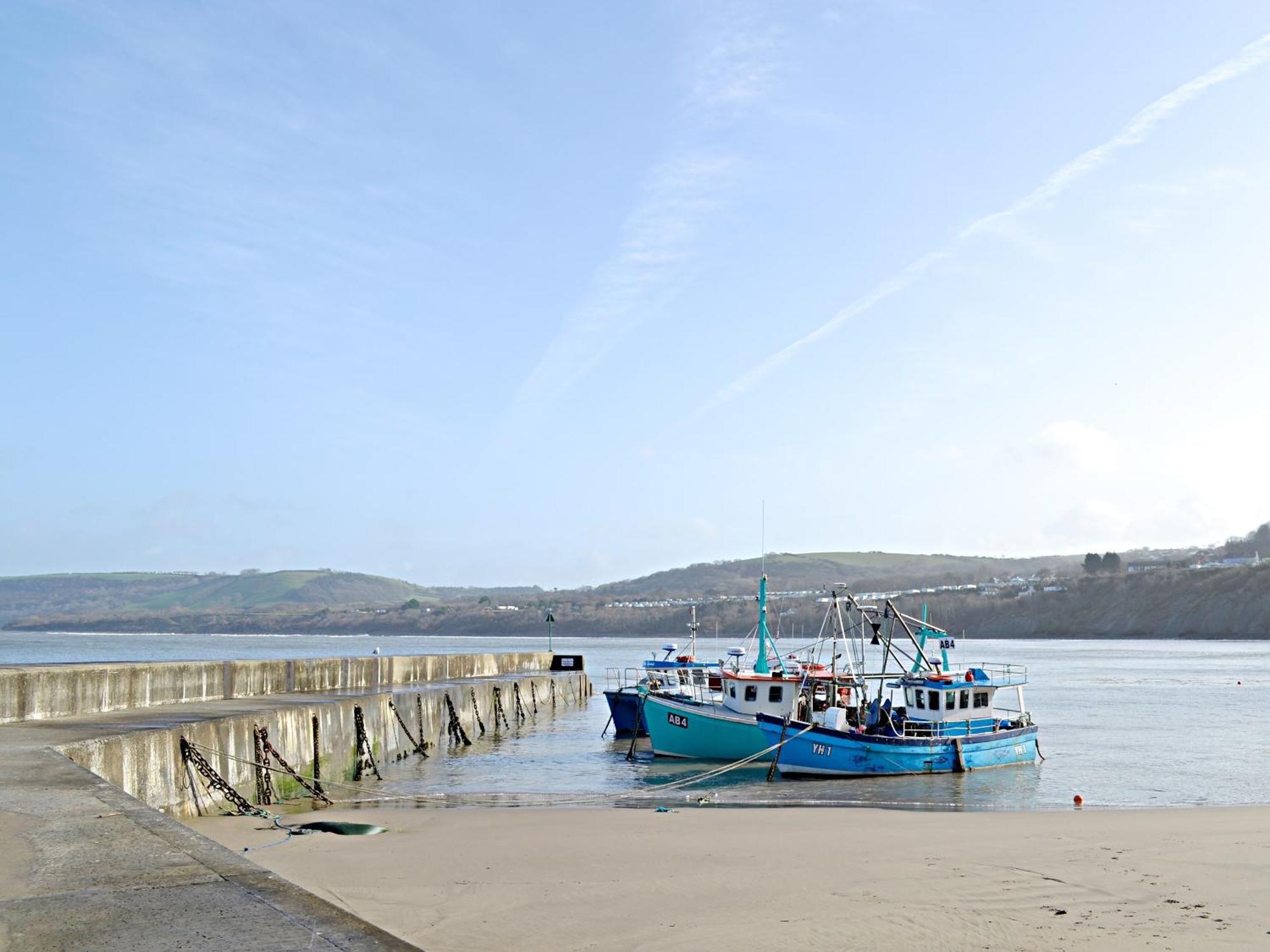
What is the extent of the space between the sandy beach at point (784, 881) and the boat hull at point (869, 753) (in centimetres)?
938

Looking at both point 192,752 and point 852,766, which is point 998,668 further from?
point 192,752

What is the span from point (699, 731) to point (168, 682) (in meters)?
14.9

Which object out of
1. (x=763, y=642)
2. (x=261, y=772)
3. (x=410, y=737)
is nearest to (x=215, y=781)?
(x=261, y=772)

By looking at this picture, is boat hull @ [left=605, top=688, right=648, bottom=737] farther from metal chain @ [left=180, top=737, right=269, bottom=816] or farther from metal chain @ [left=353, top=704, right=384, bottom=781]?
metal chain @ [left=180, top=737, right=269, bottom=816]

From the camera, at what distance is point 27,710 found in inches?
762

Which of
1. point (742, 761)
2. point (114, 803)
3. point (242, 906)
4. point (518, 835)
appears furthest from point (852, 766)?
point (242, 906)

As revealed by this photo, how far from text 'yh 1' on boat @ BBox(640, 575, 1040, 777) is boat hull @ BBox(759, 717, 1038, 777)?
23mm

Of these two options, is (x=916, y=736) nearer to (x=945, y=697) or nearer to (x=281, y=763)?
(x=945, y=697)

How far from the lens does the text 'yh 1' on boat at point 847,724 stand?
30.1 m

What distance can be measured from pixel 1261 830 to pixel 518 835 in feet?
39.4

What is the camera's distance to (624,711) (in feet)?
140

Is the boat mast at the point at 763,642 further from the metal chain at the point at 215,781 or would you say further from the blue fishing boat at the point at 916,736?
the metal chain at the point at 215,781

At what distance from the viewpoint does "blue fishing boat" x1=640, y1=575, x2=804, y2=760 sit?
32.2 m

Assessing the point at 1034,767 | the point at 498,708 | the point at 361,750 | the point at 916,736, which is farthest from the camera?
the point at 498,708
